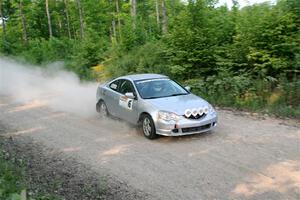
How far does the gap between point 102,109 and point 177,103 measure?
3.64m

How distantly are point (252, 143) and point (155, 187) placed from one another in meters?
3.29

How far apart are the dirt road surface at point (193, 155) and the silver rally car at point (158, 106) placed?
1.14ft

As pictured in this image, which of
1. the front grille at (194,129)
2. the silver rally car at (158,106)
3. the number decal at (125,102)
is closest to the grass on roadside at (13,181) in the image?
the silver rally car at (158,106)

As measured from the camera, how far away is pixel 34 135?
10.9 meters

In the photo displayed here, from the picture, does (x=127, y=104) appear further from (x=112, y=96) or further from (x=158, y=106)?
(x=158, y=106)

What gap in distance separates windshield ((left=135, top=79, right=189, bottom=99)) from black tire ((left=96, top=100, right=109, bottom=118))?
1.94 m

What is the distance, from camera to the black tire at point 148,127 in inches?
380

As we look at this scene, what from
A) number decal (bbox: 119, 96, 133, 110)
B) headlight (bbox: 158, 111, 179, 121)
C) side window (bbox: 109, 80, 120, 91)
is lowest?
headlight (bbox: 158, 111, 179, 121)

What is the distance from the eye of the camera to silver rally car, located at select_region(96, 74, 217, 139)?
368 inches

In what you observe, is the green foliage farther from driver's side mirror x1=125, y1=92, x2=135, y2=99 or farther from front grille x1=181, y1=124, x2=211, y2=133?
driver's side mirror x1=125, y1=92, x2=135, y2=99

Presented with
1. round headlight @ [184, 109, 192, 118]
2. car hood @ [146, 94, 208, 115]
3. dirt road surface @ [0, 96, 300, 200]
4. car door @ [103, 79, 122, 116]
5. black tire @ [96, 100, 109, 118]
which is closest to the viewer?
dirt road surface @ [0, 96, 300, 200]

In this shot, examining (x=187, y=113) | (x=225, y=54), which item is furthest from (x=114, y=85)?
(x=225, y=54)

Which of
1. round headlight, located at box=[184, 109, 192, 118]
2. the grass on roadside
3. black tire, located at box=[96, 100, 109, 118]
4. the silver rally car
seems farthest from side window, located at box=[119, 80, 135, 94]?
the grass on roadside

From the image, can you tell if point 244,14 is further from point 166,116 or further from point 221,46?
point 166,116
